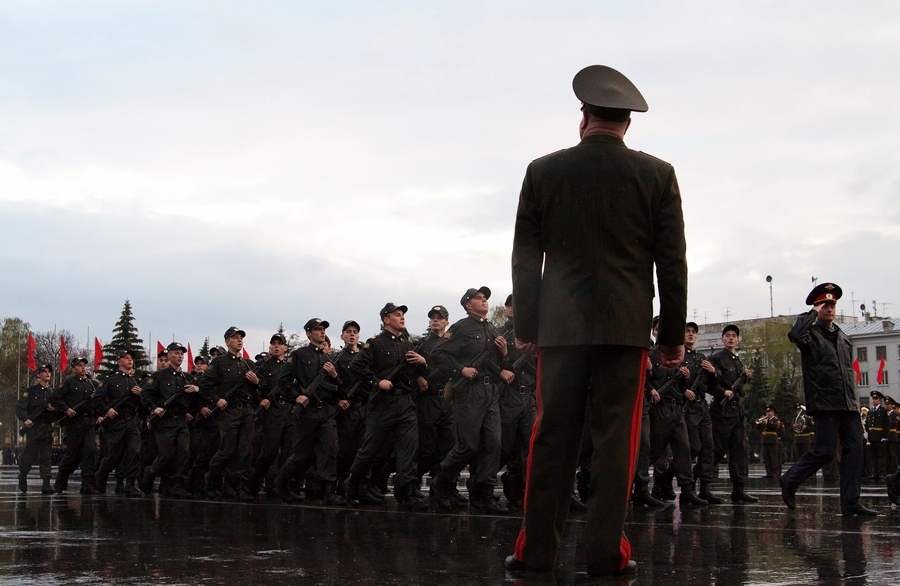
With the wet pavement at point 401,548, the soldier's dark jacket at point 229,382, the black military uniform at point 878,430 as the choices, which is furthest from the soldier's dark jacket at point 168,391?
the black military uniform at point 878,430

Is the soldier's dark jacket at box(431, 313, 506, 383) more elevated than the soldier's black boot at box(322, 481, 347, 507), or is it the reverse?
the soldier's dark jacket at box(431, 313, 506, 383)

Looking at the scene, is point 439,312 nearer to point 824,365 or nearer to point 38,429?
point 824,365

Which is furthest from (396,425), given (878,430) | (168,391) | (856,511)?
(878,430)

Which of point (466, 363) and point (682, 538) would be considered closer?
point (682, 538)

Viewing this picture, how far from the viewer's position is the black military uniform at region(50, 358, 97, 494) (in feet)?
61.1

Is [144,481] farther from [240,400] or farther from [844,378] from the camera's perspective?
[844,378]

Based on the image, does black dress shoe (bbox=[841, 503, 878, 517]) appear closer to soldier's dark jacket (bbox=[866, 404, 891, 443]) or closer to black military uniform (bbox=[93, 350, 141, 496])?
black military uniform (bbox=[93, 350, 141, 496])

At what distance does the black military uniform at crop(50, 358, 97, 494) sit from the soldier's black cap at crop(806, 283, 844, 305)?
12.5 metres

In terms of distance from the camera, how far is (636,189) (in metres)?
5.20

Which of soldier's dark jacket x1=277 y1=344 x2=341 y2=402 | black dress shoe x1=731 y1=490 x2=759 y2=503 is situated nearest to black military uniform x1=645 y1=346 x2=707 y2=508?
black dress shoe x1=731 y1=490 x2=759 y2=503

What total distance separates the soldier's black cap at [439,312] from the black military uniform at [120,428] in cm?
595

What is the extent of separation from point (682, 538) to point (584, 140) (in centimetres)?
326

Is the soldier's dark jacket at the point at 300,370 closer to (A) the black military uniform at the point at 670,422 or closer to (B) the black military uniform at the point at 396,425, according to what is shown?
(B) the black military uniform at the point at 396,425

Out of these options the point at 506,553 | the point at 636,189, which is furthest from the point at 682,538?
the point at 636,189
